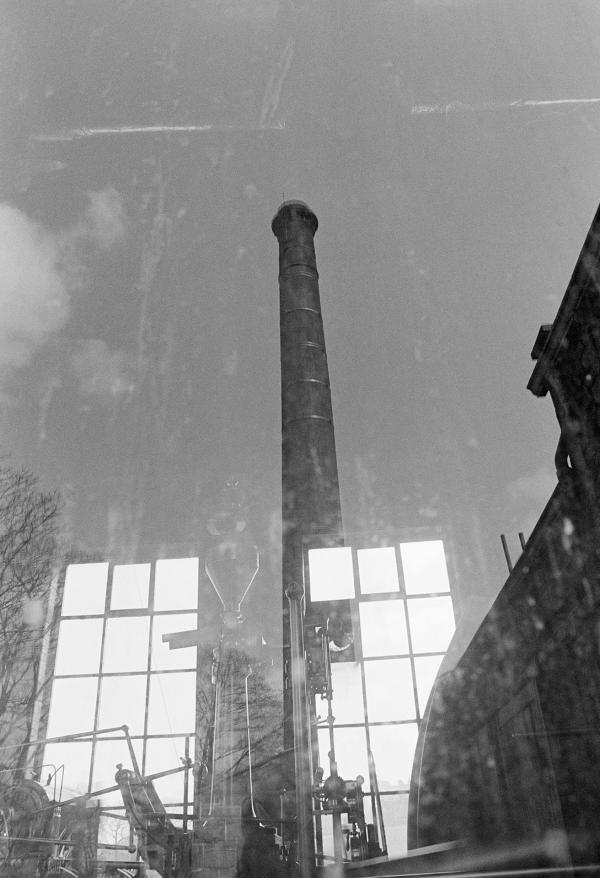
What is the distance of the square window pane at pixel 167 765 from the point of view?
7.49m

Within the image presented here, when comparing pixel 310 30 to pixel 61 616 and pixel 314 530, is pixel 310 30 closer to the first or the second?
pixel 314 530

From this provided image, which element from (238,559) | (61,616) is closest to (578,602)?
(238,559)

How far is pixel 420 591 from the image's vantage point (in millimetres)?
7551

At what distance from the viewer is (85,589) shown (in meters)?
8.62

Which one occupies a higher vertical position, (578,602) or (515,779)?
(578,602)

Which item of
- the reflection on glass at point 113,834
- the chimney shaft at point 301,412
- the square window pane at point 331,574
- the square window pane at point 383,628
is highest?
the chimney shaft at point 301,412

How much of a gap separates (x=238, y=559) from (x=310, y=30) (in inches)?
287

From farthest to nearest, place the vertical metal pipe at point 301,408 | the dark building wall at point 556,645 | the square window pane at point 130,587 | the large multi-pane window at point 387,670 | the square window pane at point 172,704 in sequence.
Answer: the square window pane at point 130,587 → the vertical metal pipe at point 301,408 → the square window pane at point 172,704 → the large multi-pane window at point 387,670 → the dark building wall at point 556,645

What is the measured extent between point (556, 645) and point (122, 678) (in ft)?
19.6

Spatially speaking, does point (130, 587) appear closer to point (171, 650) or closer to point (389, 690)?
point (171, 650)

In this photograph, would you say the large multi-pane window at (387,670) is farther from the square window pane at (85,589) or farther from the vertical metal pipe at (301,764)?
the vertical metal pipe at (301,764)

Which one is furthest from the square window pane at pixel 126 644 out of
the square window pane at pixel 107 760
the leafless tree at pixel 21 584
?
the leafless tree at pixel 21 584

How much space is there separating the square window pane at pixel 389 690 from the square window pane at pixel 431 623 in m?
0.32

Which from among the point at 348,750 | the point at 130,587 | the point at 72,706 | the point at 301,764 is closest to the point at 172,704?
the point at 72,706
